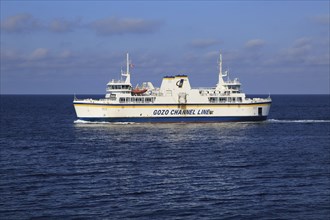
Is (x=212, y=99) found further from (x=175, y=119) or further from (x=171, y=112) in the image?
(x=171, y=112)

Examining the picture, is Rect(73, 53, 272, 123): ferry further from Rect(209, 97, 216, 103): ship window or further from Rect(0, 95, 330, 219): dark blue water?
Rect(0, 95, 330, 219): dark blue water

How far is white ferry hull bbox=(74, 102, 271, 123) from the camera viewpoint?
89.1 meters

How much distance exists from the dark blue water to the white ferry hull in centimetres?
1411

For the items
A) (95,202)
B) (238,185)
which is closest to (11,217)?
(95,202)

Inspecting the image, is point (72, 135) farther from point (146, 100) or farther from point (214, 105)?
point (214, 105)

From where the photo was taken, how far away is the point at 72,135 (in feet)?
249

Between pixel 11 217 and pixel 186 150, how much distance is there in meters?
31.5

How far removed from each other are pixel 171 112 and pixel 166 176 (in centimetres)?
4802

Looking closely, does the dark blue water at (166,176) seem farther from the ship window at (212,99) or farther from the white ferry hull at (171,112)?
the ship window at (212,99)

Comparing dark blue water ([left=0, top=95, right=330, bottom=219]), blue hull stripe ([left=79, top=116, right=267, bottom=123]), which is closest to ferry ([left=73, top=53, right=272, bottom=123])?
blue hull stripe ([left=79, top=116, right=267, bottom=123])

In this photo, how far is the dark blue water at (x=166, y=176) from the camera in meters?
31.0

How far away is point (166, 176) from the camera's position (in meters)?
41.8

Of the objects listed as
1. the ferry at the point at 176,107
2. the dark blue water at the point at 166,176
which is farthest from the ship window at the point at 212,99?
the dark blue water at the point at 166,176

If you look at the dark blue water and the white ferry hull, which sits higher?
the white ferry hull
